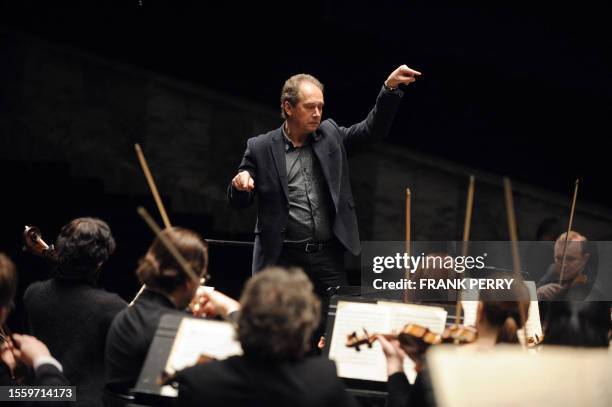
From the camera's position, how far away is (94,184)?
18.7 feet

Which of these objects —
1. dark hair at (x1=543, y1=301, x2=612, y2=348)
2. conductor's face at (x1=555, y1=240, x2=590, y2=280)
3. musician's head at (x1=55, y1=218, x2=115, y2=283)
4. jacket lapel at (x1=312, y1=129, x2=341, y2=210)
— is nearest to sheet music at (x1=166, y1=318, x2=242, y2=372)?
musician's head at (x1=55, y1=218, x2=115, y2=283)

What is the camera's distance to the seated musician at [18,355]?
238 centimetres

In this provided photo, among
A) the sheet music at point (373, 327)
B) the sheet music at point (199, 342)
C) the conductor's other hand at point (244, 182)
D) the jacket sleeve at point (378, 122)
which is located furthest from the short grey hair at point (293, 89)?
the sheet music at point (199, 342)

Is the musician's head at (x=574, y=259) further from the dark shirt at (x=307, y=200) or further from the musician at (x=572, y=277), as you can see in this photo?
the dark shirt at (x=307, y=200)

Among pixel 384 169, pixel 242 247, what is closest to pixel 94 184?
pixel 242 247

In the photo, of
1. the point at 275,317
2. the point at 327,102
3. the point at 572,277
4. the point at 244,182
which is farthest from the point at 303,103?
the point at 327,102

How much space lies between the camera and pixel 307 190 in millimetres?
3777

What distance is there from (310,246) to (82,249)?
100 cm

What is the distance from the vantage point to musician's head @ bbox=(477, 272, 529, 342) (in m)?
2.55

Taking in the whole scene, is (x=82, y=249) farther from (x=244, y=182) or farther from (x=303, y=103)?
(x=303, y=103)

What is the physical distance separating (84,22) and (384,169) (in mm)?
2294

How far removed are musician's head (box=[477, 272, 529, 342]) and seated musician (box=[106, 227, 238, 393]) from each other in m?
0.78

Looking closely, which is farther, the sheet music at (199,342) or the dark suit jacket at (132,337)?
the dark suit jacket at (132,337)

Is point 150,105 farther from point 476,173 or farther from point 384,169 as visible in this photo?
point 476,173
